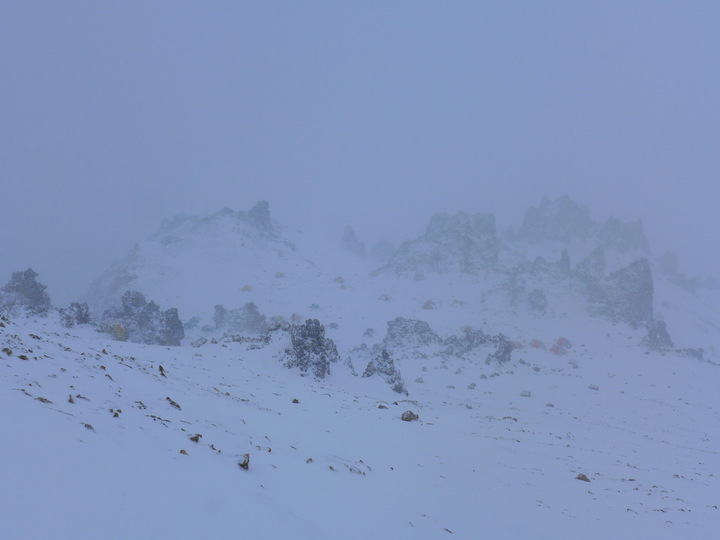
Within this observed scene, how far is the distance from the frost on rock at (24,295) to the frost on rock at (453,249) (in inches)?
1809

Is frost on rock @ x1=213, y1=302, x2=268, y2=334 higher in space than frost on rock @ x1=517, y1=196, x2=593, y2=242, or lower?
lower

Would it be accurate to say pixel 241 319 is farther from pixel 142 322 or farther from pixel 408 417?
pixel 408 417

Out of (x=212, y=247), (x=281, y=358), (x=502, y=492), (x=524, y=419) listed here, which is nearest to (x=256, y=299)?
(x=212, y=247)

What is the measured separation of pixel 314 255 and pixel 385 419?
184 ft

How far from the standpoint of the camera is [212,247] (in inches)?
2243

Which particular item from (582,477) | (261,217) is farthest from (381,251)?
(582,477)

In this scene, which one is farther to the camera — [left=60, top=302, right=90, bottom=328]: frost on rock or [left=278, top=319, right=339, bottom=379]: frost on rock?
[left=60, top=302, right=90, bottom=328]: frost on rock

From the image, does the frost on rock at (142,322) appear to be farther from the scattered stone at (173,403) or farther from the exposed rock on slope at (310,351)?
the scattered stone at (173,403)

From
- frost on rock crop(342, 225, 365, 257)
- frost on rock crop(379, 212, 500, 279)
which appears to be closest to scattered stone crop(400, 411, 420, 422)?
frost on rock crop(379, 212, 500, 279)

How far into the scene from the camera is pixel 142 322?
30.8 m

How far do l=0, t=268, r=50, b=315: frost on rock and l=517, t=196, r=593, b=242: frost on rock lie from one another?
75593mm

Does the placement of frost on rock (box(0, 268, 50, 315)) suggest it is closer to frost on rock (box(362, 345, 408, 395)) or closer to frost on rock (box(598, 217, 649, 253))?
frost on rock (box(362, 345, 408, 395))

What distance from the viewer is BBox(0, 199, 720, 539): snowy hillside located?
461 centimetres

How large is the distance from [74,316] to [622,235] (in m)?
85.8
